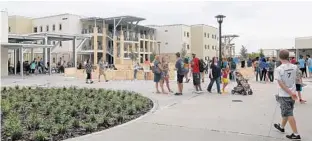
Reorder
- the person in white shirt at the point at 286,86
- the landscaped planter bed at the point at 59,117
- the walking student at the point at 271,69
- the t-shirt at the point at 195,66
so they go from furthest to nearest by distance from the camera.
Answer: the walking student at the point at 271,69
the t-shirt at the point at 195,66
the landscaped planter bed at the point at 59,117
the person in white shirt at the point at 286,86

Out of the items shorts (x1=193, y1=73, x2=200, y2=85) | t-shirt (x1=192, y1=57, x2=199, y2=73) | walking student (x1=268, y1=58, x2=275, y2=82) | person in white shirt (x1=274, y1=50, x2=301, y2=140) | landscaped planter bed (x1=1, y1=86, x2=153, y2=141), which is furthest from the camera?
walking student (x1=268, y1=58, x2=275, y2=82)

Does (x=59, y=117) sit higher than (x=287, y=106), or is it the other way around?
(x=287, y=106)

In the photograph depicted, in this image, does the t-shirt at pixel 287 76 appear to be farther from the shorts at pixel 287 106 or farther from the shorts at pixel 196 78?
the shorts at pixel 196 78

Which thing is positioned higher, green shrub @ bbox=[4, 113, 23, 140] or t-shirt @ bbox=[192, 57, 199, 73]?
t-shirt @ bbox=[192, 57, 199, 73]

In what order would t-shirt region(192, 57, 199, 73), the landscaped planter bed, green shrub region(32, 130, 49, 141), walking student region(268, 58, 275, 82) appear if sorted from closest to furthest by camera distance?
green shrub region(32, 130, 49, 141)
the landscaped planter bed
t-shirt region(192, 57, 199, 73)
walking student region(268, 58, 275, 82)

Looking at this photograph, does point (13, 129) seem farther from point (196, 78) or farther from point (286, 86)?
point (196, 78)

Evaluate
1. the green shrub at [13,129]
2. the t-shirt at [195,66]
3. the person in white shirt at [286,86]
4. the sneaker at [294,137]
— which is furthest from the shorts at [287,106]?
the t-shirt at [195,66]

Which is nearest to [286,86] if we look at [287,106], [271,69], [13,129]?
[287,106]

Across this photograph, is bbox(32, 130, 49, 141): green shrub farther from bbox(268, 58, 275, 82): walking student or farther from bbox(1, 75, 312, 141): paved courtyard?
bbox(268, 58, 275, 82): walking student

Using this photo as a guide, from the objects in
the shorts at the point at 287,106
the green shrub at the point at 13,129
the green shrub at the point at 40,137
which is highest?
the shorts at the point at 287,106

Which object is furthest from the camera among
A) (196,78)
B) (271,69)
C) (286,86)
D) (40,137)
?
(271,69)

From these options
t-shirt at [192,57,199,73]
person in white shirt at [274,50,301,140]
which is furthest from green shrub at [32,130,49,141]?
t-shirt at [192,57,199,73]

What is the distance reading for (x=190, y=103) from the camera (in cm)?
1077

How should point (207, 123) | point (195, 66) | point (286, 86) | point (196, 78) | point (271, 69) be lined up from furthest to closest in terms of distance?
1. point (271, 69)
2. point (196, 78)
3. point (195, 66)
4. point (207, 123)
5. point (286, 86)
